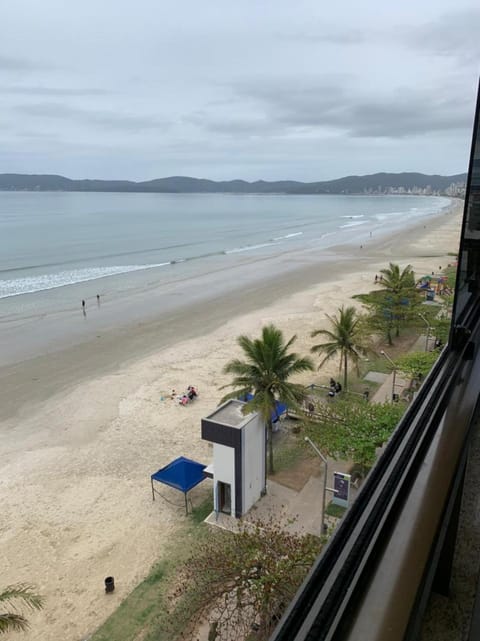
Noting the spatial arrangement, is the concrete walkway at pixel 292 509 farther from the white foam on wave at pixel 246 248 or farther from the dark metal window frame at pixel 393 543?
the white foam on wave at pixel 246 248

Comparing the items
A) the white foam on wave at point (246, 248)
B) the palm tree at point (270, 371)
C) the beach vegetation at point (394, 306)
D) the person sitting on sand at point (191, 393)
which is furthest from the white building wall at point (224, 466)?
the white foam on wave at point (246, 248)

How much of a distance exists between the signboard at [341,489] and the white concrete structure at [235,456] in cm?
159

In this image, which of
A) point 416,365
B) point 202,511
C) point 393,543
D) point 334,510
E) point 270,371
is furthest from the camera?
point 416,365

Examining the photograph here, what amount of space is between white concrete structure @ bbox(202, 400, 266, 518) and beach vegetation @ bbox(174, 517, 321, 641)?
2.09 metres

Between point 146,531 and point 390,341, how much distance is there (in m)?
14.2

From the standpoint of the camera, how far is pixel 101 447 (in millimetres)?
13125

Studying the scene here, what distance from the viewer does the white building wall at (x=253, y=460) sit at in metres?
9.58

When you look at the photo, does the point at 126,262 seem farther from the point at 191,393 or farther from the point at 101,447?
the point at 101,447

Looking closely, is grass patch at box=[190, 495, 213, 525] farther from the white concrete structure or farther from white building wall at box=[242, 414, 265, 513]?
white building wall at box=[242, 414, 265, 513]

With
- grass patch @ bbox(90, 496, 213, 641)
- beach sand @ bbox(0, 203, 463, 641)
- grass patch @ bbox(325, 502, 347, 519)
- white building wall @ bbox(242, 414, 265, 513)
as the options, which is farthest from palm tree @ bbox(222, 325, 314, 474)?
grass patch @ bbox(90, 496, 213, 641)

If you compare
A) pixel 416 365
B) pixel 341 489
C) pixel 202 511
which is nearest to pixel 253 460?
pixel 202 511

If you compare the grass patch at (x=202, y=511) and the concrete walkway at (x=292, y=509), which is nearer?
the concrete walkway at (x=292, y=509)

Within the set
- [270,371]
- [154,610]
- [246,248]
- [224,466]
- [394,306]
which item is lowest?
[154,610]

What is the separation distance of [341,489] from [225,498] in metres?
2.48
